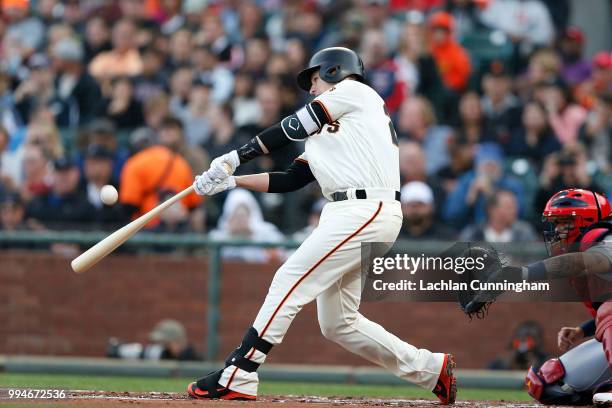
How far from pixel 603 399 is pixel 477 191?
4.96 m

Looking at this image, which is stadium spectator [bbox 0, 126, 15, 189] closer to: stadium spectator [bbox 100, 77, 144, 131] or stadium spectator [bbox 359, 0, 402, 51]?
stadium spectator [bbox 100, 77, 144, 131]

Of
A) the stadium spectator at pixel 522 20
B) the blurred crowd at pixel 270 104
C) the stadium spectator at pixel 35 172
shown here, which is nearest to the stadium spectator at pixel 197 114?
the blurred crowd at pixel 270 104

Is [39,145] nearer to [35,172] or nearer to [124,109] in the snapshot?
[35,172]

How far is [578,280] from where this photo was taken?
6.93m

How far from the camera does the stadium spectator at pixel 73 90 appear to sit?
1433cm

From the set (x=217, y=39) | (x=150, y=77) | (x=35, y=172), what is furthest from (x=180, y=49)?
(x=35, y=172)

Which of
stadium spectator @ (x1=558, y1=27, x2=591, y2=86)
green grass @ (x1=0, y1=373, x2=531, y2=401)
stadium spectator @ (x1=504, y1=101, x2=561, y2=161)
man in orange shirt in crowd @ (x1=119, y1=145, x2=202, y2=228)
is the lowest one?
green grass @ (x1=0, y1=373, x2=531, y2=401)

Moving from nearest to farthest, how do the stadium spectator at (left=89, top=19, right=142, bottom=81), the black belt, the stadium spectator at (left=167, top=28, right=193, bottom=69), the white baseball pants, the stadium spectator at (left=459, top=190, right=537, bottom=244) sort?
the white baseball pants, the black belt, the stadium spectator at (left=459, top=190, right=537, bottom=244), the stadium spectator at (left=167, top=28, right=193, bottom=69), the stadium spectator at (left=89, top=19, right=142, bottom=81)

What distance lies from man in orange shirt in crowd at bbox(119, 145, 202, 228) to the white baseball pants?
15.7ft

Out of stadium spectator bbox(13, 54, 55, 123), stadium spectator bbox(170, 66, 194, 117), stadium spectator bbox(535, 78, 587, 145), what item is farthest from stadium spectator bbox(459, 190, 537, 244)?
stadium spectator bbox(13, 54, 55, 123)

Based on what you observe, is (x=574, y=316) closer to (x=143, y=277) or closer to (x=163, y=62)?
(x=143, y=277)

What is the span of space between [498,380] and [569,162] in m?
2.27

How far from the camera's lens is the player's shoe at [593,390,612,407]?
6934 mm

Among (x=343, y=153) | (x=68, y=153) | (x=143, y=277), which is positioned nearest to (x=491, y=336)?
(x=143, y=277)
